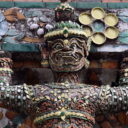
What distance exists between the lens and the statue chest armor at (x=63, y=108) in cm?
305

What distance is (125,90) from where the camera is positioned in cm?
317

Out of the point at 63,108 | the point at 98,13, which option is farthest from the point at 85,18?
the point at 63,108

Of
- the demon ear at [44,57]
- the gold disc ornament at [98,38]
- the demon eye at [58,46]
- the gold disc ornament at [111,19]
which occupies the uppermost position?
the gold disc ornament at [111,19]

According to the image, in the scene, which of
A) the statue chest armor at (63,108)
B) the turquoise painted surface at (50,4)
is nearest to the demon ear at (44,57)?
the statue chest armor at (63,108)

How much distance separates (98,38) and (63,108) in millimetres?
503

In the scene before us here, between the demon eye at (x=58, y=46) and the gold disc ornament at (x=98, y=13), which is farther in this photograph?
the gold disc ornament at (x=98, y=13)

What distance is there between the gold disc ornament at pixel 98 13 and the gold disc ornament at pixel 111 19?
0.03 metres

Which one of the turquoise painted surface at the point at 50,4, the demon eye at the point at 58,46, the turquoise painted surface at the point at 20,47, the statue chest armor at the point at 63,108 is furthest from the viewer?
the turquoise painted surface at the point at 50,4

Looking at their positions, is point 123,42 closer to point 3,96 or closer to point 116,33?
point 116,33

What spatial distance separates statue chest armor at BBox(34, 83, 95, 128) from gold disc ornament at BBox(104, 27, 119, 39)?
40cm

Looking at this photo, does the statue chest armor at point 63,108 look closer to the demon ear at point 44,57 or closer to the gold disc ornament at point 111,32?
the demon ear at point 44,57

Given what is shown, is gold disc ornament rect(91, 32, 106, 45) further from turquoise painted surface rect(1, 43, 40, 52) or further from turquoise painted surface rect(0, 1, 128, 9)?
turquoise painted surface rect(1, 43, 40, 52)

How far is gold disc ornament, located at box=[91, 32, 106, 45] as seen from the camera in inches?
132

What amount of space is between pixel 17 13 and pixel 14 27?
8cm
